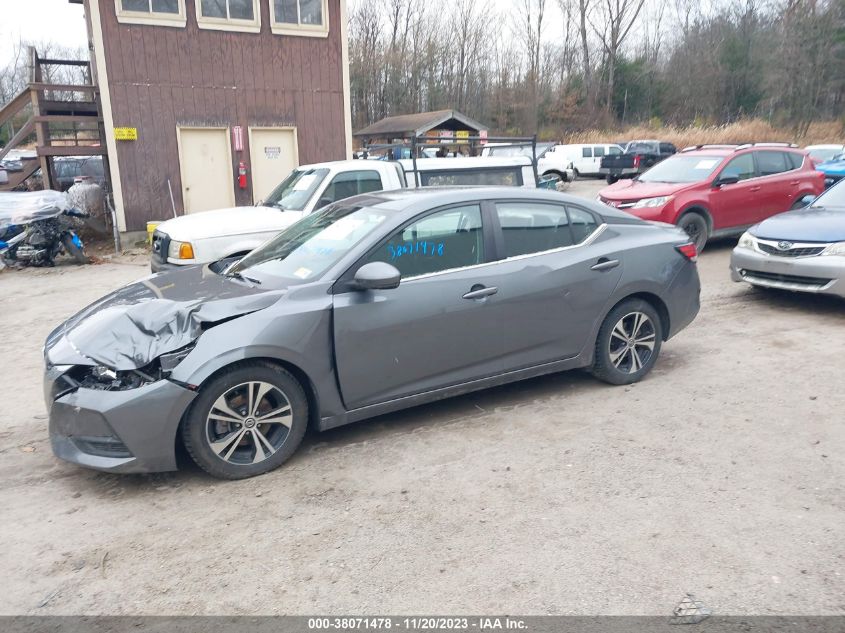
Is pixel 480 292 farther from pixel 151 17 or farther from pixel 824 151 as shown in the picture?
pixel 824 151

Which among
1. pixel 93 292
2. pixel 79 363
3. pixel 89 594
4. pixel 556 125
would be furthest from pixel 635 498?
pixel 556 125

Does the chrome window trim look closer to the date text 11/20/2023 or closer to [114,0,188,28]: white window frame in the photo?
the date text 11/20/2023

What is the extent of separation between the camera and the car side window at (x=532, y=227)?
16.1 ft

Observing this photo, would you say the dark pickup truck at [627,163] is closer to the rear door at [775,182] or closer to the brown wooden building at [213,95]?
the brown wooden building at [213,95]

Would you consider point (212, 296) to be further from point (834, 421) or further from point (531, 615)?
point (834, 421)

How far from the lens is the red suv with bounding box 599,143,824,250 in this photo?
401 inches

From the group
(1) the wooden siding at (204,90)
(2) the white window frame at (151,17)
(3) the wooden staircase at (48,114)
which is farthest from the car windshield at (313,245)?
(3) the wooden staircase at (48,114)

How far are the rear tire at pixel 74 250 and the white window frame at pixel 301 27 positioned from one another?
6394mm

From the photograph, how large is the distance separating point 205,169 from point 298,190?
690 centimetres

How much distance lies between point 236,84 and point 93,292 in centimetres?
675

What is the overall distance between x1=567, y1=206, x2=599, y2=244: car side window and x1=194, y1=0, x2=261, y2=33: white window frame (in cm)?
1182

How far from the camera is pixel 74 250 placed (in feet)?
40.3

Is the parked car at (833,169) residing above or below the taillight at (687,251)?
above

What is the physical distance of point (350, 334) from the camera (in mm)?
4180
